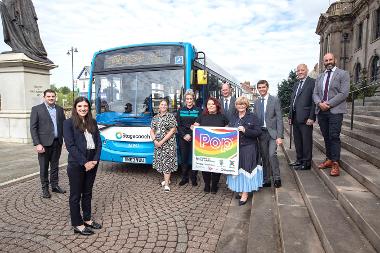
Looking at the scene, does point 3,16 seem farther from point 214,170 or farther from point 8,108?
point 214,170

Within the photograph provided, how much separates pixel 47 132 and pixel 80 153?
200 centimetres

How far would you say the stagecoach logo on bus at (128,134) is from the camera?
6531mm

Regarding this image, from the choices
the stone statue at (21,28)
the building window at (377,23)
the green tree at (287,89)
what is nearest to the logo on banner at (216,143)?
the stone statue at (21,28)

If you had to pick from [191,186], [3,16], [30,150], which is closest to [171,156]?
[191,186]

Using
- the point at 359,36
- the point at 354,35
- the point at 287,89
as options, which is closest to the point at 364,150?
the point at 287,89

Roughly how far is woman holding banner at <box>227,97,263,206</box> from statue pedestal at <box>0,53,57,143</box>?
9638 mm

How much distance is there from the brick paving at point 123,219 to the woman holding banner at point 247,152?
19.1 inches

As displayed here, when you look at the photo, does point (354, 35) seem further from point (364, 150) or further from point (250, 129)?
point (250, 129)

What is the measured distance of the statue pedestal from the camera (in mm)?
11336

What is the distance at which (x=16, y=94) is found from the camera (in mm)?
11445

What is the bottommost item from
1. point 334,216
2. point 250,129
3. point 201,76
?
point 334,216

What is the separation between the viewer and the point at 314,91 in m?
5.16

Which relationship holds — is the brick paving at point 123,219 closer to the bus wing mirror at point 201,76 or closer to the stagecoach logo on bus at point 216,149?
the stagecoach logo on bus at point 216,149

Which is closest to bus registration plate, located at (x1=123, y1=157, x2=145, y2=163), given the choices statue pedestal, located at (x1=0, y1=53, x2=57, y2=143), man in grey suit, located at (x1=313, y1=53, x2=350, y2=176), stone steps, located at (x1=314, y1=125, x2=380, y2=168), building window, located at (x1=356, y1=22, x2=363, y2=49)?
man in grey suit, located at (x1=313, y1=53, x2=350, y2=176)
